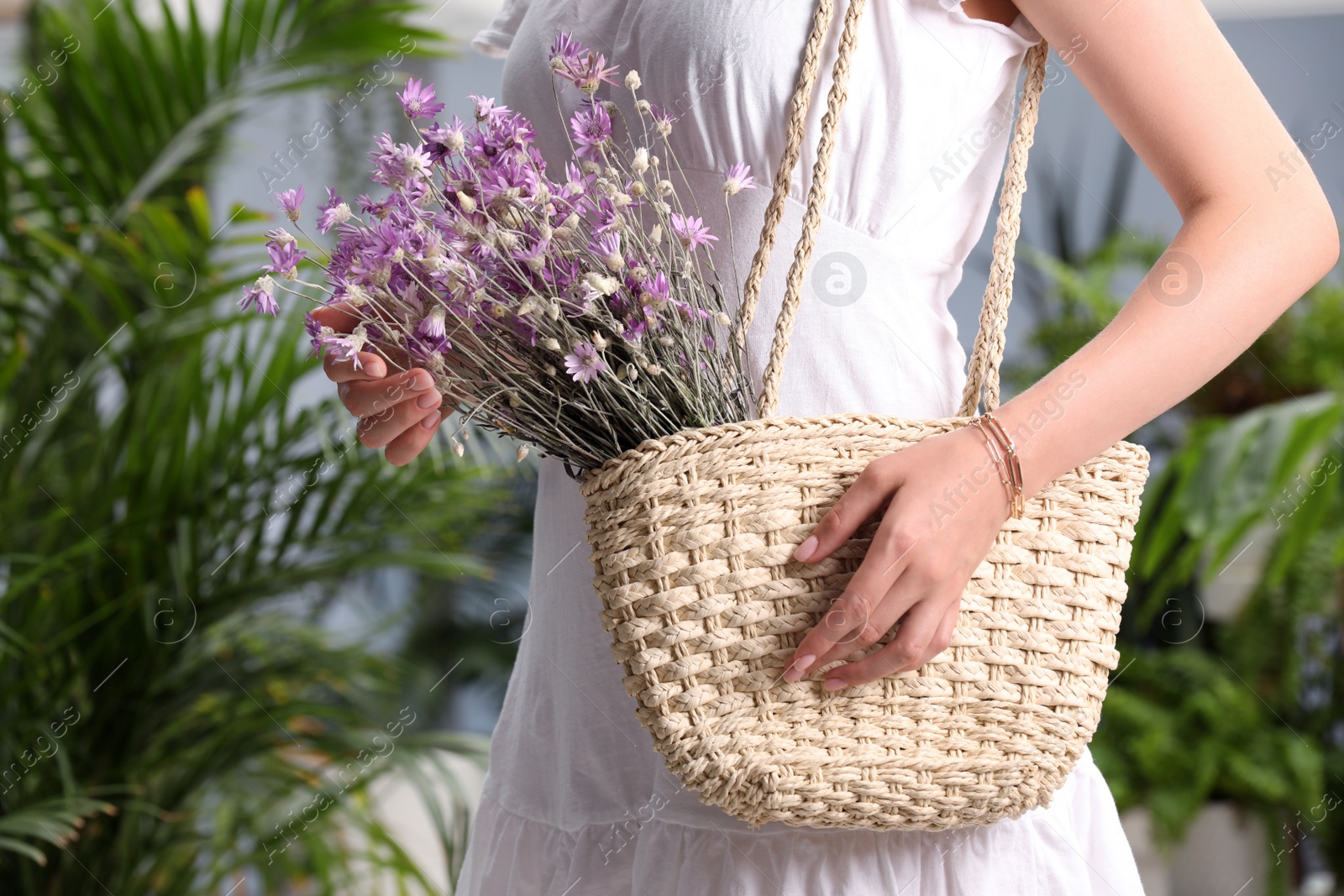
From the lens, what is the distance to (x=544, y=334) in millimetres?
565

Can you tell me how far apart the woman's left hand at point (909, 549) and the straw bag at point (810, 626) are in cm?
2

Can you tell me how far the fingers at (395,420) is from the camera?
26.7 inches

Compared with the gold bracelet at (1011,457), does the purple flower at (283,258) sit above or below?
above

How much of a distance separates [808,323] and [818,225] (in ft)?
0.31

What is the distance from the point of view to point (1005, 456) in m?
0.55

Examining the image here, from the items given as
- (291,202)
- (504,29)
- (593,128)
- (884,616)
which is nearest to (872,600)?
(884,616)

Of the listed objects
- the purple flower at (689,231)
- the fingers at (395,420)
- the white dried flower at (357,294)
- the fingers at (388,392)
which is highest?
the white dried flower at (357,294)

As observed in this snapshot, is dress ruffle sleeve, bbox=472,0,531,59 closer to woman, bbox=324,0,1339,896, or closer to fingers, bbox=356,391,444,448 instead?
woman, bbox=324,0,1339,896

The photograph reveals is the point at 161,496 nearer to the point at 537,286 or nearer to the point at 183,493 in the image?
the point at 183,493

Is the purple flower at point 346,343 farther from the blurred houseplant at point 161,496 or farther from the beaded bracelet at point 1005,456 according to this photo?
the blurred houseplant at point 161,496

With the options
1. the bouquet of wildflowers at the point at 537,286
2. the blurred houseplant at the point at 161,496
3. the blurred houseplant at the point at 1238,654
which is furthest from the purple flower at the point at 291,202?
the blurred houseplant at the point at 1238,654

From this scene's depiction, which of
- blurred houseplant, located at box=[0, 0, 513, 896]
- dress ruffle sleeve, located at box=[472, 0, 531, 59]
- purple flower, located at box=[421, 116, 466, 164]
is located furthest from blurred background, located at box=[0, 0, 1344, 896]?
purple flower, located at box=[421, 116, 466, 164]

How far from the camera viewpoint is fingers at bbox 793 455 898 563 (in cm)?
54

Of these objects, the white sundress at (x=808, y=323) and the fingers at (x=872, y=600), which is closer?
the fingers at (x=872, y=600)
